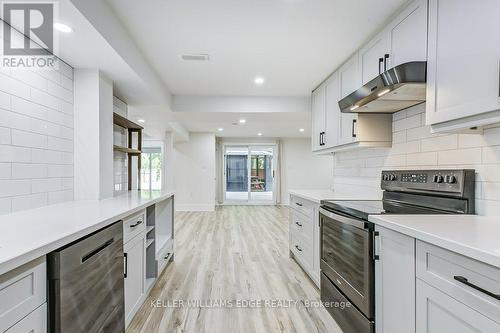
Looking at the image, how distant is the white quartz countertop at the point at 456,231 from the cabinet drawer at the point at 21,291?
1524mm

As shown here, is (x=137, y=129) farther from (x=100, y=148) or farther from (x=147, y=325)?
(x=147, y=325)

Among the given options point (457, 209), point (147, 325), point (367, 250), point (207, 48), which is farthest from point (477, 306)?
point (207, 48)

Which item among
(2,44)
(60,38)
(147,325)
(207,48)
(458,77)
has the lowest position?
(147,325)

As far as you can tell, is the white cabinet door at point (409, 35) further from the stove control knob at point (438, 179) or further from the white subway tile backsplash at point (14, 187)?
the white subway tile backsplash at point (14, 187)

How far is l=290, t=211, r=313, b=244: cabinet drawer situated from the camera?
2756mm

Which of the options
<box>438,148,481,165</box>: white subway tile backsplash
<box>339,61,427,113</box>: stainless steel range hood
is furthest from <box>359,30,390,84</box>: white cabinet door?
<box>438,148,481,165</box>: white subway tile backsplash

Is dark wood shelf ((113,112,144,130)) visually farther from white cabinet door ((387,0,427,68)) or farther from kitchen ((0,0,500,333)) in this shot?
white cabinet door ((387,0,427,68))

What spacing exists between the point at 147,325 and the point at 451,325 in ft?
6.33

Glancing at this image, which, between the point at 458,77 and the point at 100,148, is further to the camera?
the point at 100,148

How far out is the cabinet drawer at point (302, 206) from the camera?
2738mm

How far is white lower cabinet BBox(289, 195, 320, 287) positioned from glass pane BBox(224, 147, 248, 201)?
5356 millimetres

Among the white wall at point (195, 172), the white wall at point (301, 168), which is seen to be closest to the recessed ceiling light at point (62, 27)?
the white wall at point (195, 172)

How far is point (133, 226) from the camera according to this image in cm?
199

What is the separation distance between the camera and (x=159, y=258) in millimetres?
2781
